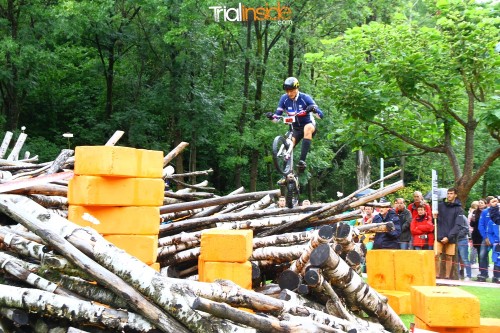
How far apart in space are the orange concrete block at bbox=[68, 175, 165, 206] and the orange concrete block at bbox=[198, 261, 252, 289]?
0.96 m

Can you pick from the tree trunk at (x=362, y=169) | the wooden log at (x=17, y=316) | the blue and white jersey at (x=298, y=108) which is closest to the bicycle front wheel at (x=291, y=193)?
the blue and white jersey at (x=298, y=108)

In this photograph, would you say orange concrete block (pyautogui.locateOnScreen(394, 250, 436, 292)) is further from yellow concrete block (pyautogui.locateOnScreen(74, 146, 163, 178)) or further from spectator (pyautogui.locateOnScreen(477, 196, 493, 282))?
yellow concrete block (pyautogui.locateOnScreen(74, 146, 163, 178))

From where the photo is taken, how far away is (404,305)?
37.0 feet

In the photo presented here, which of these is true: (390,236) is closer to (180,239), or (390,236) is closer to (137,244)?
(180,239)

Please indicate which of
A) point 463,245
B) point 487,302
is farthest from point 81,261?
point 463,245

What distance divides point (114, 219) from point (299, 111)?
447cm

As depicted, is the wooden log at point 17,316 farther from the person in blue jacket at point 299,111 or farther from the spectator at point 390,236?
the spectator at point 390,236

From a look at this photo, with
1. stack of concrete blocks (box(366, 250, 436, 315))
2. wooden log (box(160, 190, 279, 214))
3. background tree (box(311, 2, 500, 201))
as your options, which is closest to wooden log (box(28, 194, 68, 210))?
wooden log (box(160, 190, 279, 214))

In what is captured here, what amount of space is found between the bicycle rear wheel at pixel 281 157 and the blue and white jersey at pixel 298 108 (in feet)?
1.38

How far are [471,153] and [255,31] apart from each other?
2188cm

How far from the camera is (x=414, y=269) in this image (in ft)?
38.8

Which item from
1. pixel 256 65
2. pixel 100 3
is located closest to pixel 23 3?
pixel 100 3

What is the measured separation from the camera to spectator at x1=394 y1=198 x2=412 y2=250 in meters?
15.3

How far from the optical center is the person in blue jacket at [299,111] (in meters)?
11.5
